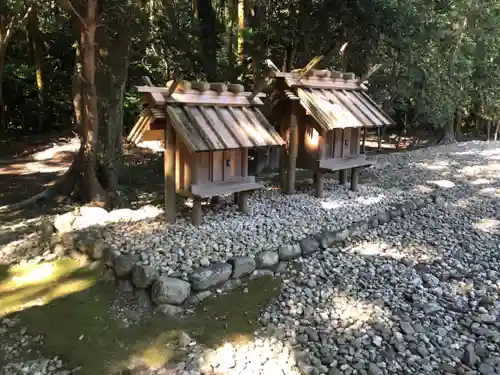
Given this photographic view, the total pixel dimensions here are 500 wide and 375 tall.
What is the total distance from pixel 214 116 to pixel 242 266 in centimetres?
231

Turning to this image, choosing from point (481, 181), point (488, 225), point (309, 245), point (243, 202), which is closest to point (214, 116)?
point (243, 202)

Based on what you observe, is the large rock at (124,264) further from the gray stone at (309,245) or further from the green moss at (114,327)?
the gray stone at (309,245)

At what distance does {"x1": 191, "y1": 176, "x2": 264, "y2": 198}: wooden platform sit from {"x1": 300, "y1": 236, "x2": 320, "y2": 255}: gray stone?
1.21 metres

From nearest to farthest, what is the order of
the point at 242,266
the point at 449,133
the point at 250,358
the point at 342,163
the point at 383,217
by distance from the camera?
the point at 250,358 → the point at 242,266 → the point at 383,217 → the point at 342,163 → the point at 449,133

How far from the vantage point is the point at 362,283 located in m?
5.82

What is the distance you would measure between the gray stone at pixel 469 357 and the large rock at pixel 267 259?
2.49m

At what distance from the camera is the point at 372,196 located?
9.07m

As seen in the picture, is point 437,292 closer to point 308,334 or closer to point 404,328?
point 404,328

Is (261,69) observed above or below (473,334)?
above

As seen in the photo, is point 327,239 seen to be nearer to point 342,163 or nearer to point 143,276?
point 342,163

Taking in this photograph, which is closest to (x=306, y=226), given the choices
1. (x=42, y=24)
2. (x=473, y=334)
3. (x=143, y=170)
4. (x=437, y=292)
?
(x=437, y=292)

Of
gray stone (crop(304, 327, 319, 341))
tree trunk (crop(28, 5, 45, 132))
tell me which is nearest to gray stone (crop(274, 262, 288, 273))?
gray stone (crop(304, 327, 319, 341))

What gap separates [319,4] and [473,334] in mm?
7694

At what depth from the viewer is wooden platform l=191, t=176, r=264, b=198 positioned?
6527 mm
